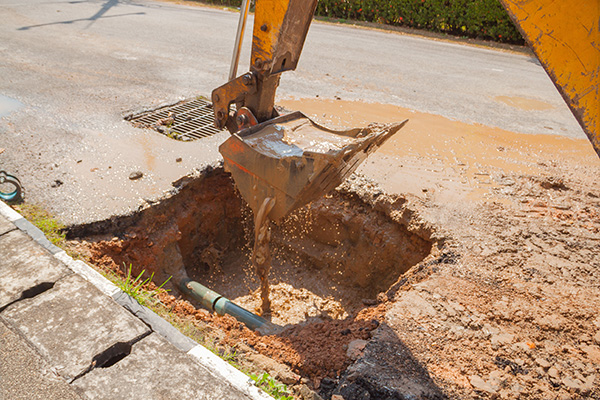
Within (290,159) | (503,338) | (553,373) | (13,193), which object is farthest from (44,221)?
(553,373)

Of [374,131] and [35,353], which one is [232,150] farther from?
[35,353]

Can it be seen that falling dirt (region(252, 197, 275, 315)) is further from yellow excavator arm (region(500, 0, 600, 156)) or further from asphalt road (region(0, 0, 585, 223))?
yellow excavator arm (region(500, 0, 600, 156))

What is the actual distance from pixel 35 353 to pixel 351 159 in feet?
8.11

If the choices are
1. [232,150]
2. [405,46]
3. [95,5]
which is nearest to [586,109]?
[232,150]

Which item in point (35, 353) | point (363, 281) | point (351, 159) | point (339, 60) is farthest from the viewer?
point (339, 60)

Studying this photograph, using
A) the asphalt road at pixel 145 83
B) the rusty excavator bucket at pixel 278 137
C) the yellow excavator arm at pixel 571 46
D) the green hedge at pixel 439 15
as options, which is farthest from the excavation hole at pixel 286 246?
the green hedge at pixel 439 15

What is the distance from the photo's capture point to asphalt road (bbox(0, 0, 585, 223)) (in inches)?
192

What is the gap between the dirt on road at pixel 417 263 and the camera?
2939 mm

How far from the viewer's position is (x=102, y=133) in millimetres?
5703

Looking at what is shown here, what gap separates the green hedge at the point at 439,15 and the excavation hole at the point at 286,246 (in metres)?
11.5

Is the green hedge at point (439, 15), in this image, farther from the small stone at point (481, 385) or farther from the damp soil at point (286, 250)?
the small stone at point (481, 385)

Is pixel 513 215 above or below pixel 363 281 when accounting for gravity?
above

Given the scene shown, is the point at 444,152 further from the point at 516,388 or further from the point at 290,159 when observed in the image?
the point at 516,388

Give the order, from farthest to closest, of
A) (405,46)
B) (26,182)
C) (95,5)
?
(95,5) → (405,46) → (26,182)
